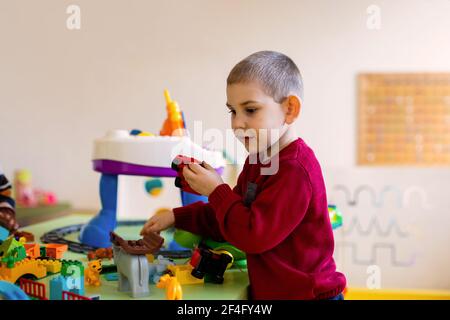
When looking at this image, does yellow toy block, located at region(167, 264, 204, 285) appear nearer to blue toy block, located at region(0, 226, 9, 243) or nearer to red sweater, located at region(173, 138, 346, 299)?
red sweater, located at region(173, 138, 346, 299)

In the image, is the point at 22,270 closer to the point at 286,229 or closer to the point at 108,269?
the point at 108,269

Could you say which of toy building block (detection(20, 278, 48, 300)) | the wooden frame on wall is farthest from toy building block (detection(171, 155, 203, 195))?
the wooden frame on wall

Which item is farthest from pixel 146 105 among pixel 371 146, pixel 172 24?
pixel 371 146

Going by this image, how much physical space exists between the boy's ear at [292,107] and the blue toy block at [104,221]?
0.41 meters

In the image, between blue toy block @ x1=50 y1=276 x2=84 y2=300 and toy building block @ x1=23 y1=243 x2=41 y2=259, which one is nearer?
blue toy block @ x1=50 y1=276 x2=84 y2=300

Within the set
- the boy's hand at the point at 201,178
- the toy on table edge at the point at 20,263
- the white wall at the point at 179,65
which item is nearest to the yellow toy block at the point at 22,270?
the toy on table edge at the point at 20,263

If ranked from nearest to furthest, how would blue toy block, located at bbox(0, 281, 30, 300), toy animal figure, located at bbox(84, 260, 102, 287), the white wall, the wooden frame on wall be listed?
blue toy block, located at bbox(0, 281, 30, 300), toy animal figure, located at bbox(84, 260, 102, 287), the white wall, the wooden frame on wall

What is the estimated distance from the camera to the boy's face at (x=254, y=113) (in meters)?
0.63

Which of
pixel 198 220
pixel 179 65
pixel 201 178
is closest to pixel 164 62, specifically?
pixel 179 65

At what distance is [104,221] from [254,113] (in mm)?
433

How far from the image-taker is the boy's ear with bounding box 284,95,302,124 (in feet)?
2.12

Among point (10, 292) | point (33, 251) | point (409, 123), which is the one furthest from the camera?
point (409, 123)

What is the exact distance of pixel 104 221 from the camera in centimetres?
94

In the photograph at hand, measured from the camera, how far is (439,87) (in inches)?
82.0
